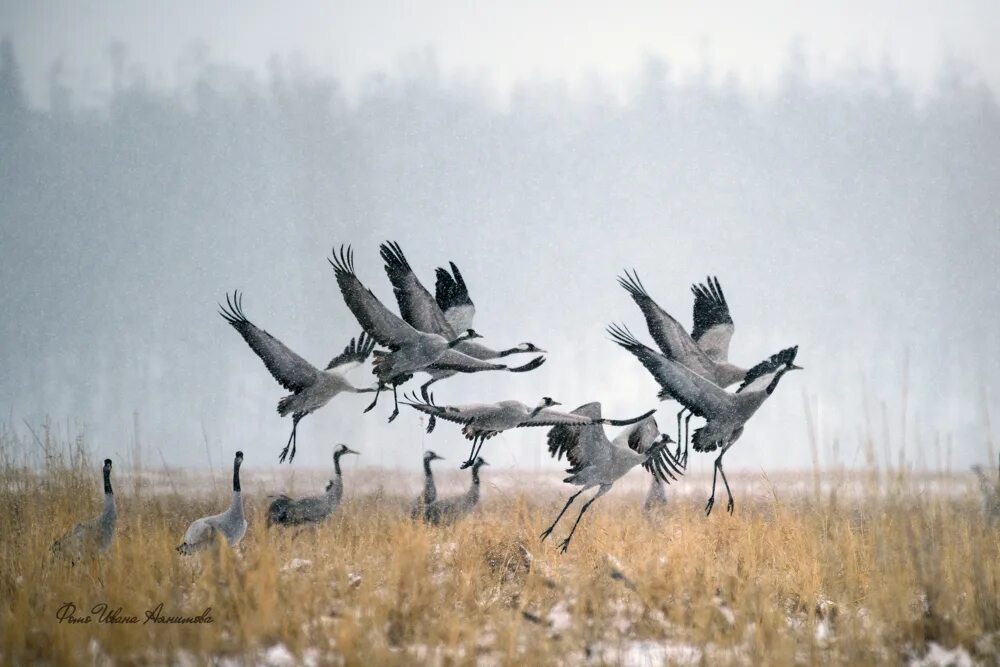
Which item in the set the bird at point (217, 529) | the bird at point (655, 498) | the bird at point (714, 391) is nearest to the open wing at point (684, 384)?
the bird at point (714, 391)

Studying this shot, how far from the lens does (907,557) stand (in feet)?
22.4

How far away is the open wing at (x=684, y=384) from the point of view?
17.7 feet

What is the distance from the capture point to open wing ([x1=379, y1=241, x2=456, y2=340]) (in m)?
6.05

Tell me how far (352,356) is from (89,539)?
2.61 meters

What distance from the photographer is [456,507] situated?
866cm

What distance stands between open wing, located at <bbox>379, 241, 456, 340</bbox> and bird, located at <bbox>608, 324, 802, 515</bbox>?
145cm

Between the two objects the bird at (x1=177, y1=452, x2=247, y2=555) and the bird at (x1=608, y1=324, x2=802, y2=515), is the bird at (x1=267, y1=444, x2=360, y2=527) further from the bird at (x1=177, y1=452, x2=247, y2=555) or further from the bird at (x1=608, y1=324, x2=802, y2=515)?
the bird at (x1=608, y1=324, x2=802, y2=515)

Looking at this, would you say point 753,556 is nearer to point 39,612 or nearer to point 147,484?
point 39,612

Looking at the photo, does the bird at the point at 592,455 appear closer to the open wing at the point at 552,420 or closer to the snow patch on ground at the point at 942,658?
the open wing at the point at 552,420

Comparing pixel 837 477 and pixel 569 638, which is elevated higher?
pixel 837 477

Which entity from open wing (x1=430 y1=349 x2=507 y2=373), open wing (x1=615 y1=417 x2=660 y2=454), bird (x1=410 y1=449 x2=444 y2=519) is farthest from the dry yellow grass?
open wing (x1=430 y1=349 x2=507 y2=373)

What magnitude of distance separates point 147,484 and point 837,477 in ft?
25.7

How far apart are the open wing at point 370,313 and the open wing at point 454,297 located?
0.81 meters

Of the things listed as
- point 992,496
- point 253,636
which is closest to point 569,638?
point 253,636
